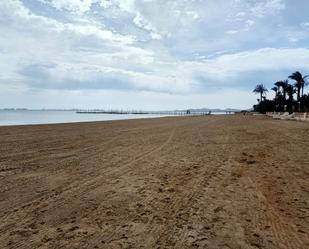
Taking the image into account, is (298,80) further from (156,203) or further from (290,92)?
(156,203)

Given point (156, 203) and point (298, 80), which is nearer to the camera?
point (156, 203)

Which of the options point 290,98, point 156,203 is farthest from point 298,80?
point 156,203

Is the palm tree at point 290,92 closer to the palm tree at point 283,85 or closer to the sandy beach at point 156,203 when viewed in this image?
the palm tree at point 283,85

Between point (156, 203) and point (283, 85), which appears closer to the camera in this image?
point (156, 203)

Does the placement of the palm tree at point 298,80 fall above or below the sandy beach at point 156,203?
above

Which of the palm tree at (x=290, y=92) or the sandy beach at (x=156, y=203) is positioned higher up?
the palm tree at (x=290, y=92)

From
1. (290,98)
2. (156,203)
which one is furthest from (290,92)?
(156,203)

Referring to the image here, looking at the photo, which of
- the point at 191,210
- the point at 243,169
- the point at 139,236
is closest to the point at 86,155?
the point at 243,169

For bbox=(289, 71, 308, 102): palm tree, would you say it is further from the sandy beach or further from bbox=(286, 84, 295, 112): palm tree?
the sandy beach

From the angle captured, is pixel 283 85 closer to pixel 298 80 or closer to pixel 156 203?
pixel 298 80

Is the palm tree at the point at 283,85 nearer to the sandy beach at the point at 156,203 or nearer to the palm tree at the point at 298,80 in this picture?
the palm tree at the point at 298,80

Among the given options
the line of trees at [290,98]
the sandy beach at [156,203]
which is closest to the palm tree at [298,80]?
the line of trees at [290,98]

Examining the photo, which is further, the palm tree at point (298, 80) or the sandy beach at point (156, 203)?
the palm tree at point (298, 80)

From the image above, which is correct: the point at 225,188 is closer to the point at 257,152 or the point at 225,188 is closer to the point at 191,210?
the point at 191,210
